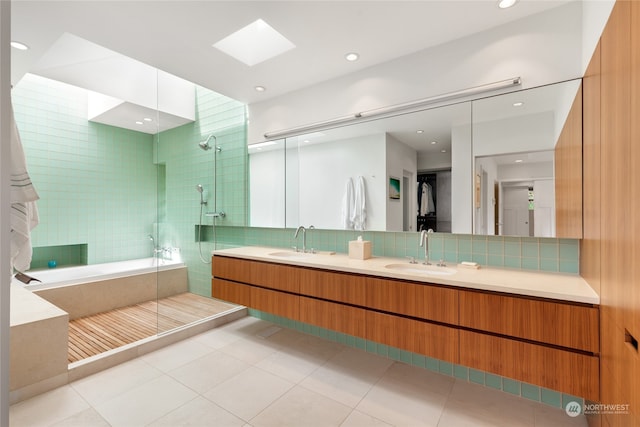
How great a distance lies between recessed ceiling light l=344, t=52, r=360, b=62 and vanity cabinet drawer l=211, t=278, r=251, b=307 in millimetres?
2226

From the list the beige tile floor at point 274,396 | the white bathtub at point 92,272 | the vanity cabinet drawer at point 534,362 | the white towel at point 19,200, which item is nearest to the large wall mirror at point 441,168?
the vanity cabinet drawer at point 534,362

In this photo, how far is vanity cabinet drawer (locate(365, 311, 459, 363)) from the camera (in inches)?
67.4

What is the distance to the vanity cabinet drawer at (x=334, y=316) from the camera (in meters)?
2.08

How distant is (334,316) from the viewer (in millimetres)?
2197

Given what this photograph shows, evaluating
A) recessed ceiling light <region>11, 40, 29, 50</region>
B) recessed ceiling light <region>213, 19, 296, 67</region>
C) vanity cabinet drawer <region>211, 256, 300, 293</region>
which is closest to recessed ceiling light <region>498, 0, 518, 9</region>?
recessed ceiling light <region>213, 19, 296, 67</region>

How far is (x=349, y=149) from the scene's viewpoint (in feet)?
8.93

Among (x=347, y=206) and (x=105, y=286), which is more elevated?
(x=347, y=206)

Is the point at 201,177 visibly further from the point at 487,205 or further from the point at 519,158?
the point at 519,158

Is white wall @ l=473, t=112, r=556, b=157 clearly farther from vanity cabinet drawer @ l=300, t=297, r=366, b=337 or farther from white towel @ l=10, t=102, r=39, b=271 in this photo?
white towel @ l=10, t=102, r=39, b=271

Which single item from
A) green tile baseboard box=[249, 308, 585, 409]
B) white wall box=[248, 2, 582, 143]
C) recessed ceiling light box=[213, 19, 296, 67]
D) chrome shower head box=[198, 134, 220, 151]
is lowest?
green tile baseboard box=[249, 308, 585, 409]

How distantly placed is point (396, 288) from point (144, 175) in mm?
4637

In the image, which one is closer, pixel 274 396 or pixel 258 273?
pixel 274 396

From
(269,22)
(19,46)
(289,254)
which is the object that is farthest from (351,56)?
(19,46)

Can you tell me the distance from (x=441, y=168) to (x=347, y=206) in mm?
892
